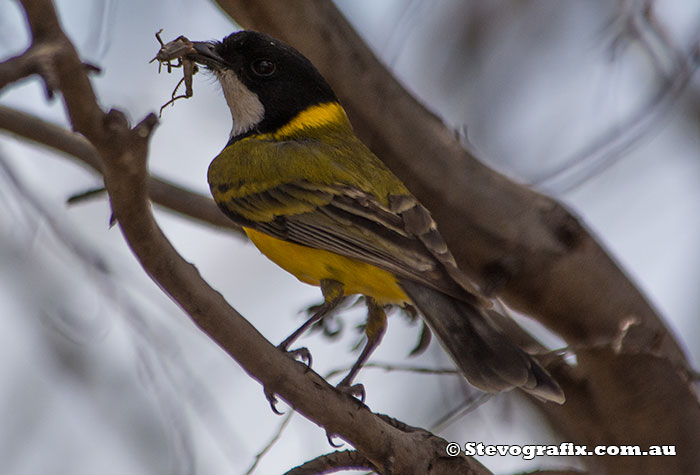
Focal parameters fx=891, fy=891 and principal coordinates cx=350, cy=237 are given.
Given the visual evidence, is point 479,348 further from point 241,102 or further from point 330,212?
point 241,102

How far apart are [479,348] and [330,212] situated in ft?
3.24

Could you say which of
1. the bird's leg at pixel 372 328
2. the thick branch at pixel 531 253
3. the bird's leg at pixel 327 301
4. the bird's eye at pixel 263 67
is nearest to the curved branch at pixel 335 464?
the bird's leg at pixel 327 301

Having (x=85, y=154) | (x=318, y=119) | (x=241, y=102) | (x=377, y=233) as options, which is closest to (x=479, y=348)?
(x=377, y=233)

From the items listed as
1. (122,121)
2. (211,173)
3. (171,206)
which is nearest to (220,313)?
(122,121)

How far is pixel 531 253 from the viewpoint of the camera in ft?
15.6

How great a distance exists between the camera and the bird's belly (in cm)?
411

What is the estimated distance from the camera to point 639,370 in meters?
4.72

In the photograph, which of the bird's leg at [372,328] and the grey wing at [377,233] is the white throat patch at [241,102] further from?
the bird's leg at [372,328]

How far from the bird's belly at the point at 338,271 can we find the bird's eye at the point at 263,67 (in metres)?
1.16

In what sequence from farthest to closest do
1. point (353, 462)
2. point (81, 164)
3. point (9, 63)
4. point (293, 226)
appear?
point (81, 164), point (293, 226), point (353, 462), point (9, 63)

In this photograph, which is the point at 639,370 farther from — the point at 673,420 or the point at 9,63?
the point at 9,63

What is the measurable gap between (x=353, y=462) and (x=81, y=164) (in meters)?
2.66

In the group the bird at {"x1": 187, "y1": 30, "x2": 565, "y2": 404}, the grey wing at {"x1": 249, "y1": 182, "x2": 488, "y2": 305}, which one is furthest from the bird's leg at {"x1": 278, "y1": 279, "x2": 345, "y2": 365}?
the grey wing at {"x1": 249, "y1": 182, "x2": 488, "y2": 305}

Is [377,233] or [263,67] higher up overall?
[263,67]
